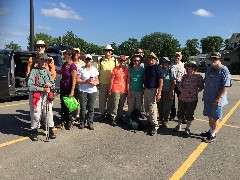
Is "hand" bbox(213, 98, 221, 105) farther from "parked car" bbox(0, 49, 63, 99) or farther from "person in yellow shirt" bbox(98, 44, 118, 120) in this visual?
"parked car" bbox(0, 49, 63, 99)

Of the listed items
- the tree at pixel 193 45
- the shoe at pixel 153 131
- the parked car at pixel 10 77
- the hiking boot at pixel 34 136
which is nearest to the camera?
the hiking boot at pixel 34 136

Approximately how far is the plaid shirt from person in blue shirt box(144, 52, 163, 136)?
560mm

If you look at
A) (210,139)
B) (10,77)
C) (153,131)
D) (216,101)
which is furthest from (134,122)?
(10,77)

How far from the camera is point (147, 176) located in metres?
4.19

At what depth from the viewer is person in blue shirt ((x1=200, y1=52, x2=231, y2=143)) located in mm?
5660

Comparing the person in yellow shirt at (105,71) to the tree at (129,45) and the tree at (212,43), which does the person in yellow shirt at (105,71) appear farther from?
the tree at (129,45)

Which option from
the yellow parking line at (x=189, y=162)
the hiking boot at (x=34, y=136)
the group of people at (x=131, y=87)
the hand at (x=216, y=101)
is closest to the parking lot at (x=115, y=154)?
the yellow parking line at (x=189, y=162)

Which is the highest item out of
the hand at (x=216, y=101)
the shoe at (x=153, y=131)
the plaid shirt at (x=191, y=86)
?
the plaid shirt at (x=191, y=86)

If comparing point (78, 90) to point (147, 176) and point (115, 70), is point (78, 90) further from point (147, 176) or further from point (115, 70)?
point (147, 176)

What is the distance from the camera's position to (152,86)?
6352mm

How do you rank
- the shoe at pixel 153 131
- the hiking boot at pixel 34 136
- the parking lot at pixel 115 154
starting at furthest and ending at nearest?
the shoe at pixel 153 131 < the hiking boot at pixel 34 136 < the parking lot at pixel 115 154

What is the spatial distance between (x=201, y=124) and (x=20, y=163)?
491cm

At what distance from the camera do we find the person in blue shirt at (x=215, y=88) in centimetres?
566

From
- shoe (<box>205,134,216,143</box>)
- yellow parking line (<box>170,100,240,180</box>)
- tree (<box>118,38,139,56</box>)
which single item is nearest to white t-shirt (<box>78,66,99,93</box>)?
yellow parking line (<box>170,100,240,180</box>)
